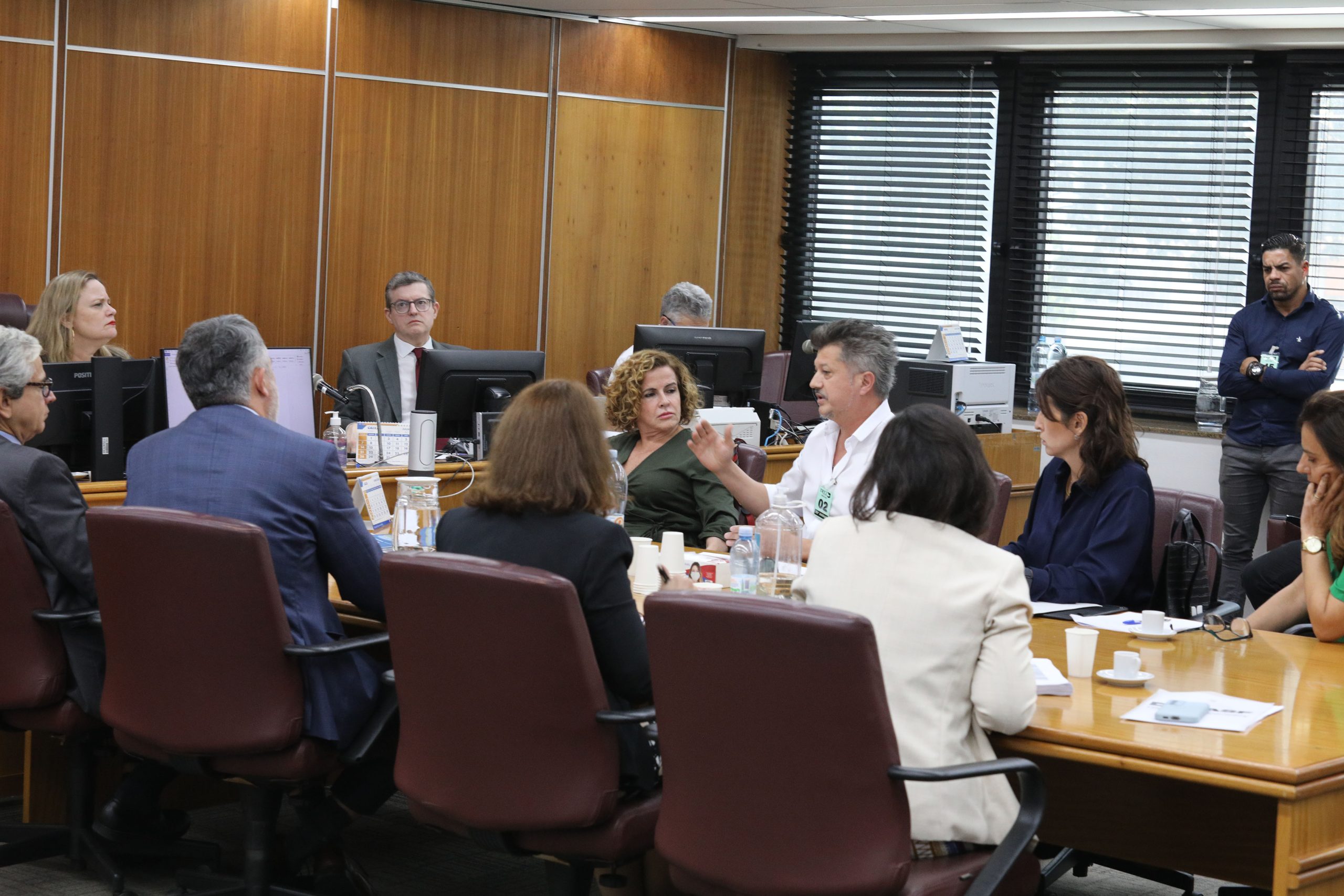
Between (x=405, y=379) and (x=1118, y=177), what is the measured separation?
396 centimetres

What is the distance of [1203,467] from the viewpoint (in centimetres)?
758

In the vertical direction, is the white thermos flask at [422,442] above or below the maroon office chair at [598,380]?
below

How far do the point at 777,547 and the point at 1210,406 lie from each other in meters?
4.83

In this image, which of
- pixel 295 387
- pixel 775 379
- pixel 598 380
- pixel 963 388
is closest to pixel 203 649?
pixel 295 387

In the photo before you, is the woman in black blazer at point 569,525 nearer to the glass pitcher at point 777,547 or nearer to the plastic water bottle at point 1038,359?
the glass pitcher at point 777,547

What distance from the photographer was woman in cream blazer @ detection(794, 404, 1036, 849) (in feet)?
8.25

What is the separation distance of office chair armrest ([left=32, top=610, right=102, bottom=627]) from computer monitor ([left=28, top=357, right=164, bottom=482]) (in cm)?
118

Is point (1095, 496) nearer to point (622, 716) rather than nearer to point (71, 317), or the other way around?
point (622, 716)

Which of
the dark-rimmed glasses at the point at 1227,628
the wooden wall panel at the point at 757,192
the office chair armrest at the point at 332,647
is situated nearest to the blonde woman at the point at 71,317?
the office chair armrest at the point at 332,647

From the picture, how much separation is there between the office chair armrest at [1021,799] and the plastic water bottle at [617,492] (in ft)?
2.98

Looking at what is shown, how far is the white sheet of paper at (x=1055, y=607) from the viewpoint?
360 cm

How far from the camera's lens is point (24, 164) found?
250 inches

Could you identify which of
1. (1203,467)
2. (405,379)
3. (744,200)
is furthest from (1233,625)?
(744,200)

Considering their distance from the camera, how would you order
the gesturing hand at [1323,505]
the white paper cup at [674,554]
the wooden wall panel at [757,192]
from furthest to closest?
the wooden wall panel at [757,192], the white paper cup at [674,554], the gesturing hand at [1323,505]
